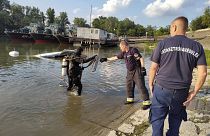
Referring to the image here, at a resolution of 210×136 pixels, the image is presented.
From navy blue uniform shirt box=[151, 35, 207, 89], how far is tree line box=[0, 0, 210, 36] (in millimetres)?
93346

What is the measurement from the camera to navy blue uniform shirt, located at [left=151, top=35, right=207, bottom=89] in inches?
165

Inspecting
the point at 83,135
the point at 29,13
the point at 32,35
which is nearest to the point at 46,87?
the point at 83,135

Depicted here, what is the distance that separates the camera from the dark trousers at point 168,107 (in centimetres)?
435

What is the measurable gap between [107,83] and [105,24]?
10940 centimetres

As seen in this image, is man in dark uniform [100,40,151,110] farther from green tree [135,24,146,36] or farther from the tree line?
green tree [135,24,146,36]

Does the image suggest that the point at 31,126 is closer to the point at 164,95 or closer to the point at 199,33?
the point at 164,95

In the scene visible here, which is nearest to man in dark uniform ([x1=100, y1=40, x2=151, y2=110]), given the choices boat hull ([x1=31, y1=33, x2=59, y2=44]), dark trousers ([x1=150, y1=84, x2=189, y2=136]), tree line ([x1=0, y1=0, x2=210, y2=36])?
dark trousers ([x1=150, y1=84, x2=189, y2=136])

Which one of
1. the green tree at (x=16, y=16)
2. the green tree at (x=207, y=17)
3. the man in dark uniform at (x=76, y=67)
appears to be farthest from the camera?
the green tree at (x=16, y=16)

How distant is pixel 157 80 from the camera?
4488mm

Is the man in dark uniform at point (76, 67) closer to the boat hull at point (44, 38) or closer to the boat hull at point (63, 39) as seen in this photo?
the boat hull at point (63, 39)

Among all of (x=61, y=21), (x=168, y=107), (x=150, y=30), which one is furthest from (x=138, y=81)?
(x=150, y=30)

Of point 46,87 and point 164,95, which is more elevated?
point 164,95

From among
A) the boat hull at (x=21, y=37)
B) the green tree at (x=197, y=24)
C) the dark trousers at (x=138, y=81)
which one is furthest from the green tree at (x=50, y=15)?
the dark trousers at (x=138, y=81)

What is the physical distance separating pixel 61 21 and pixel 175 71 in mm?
115697
